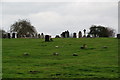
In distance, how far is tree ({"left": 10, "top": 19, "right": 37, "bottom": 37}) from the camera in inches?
2634

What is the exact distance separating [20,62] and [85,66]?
15.0 feet

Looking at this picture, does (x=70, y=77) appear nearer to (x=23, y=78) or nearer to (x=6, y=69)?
(x=23, y=78)

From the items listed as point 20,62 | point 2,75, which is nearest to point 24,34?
point 20,62

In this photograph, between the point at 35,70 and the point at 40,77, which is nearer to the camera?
the point at 40,77

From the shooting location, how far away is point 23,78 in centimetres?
1334

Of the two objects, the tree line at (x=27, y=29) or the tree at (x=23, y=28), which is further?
the tree at (x=23, y=28)

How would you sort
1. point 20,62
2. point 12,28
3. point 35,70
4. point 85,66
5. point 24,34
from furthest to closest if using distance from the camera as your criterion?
point 12,28 < point 24,34 < point 20,62 < point 85,66 < point 35,70

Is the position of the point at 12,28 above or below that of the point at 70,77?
above

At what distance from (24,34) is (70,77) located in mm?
53371

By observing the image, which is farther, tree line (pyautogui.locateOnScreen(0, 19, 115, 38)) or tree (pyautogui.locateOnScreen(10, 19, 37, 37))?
tree (pyautogui.locateOnScreen(10, 19, 37, 37))

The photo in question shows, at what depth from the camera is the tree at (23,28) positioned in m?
66.9

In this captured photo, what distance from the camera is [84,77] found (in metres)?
13.8

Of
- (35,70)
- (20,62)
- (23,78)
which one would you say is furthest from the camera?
(20,62)

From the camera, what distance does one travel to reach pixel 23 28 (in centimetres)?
6850
